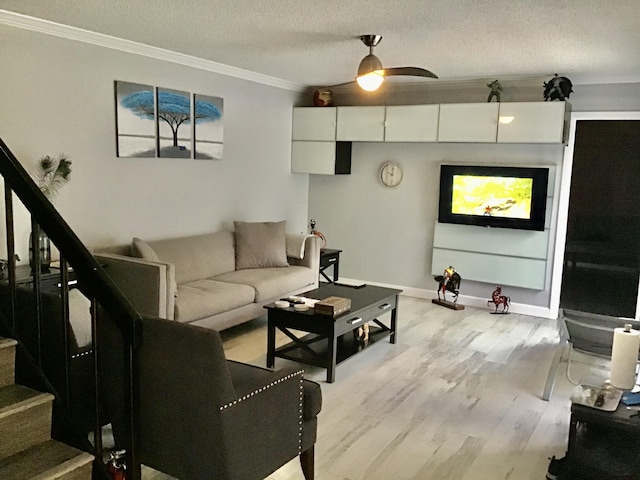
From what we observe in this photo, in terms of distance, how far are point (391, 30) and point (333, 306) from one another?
6.46ft

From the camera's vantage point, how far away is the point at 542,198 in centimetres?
605

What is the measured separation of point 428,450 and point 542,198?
364cm

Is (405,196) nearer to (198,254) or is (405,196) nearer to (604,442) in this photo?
(198,254)

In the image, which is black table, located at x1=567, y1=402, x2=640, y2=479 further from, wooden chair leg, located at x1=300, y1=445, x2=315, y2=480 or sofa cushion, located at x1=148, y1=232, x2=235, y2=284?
sofa cushion, located at x1=148, y1=232, x2=235, y2=284

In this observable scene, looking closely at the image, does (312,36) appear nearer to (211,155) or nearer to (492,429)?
(211,155)

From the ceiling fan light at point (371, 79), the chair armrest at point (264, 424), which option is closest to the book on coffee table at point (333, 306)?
the chair armrest at point (264, 424)

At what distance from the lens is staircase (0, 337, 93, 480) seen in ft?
7.06

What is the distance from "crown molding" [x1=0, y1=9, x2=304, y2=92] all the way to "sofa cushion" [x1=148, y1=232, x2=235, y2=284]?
1645mm

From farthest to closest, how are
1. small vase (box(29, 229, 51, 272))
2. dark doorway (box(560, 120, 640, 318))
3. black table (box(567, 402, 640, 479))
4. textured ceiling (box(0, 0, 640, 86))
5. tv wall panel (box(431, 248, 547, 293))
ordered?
tv wall panel (box(431, 248, 547, 293)) → dark doorway (box(560, 120, 640, 318)) → small vase (box(29, 229, 51, 272)) → textured ceiling (box(0, 0, 640, 86)) → black table (box(567, 402, 640, 479))

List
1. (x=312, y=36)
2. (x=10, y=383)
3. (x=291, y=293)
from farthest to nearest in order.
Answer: (x=291, y=293)
(x=312, y=36)
(x=10, y=383)

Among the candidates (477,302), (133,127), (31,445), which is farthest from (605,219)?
(31,445)

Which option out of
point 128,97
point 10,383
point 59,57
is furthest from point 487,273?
point 10,383

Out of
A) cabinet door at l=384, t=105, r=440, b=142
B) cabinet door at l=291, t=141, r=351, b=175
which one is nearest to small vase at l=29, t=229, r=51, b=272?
cabinet door at l=291, t=141, r=351, b=175

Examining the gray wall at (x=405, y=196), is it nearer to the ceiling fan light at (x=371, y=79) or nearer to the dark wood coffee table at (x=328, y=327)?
the dark wood coffee table at (x=328, y=327)
